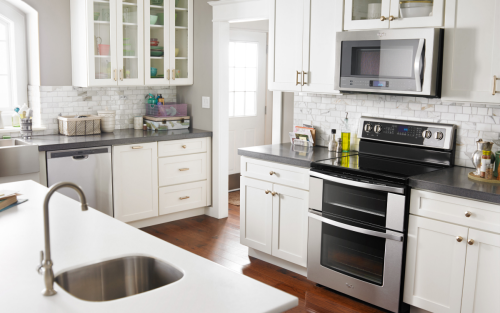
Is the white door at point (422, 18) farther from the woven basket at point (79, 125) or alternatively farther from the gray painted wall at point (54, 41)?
the gray painted wall at point (54, 41)

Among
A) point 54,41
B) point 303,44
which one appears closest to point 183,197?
point 54,41

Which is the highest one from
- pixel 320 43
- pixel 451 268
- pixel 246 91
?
pixel 320 43

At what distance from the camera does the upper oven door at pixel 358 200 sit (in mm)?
2803

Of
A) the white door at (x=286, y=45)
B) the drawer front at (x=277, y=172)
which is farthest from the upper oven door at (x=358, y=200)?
the white door at (x=286, y=45)

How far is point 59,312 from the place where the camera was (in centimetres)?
133

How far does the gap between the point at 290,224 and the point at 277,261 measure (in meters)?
0.43

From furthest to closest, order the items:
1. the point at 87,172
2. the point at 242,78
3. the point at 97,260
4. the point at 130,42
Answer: the point at 242,78, the point at 130,42, the point at 87,172, the point at 97,260

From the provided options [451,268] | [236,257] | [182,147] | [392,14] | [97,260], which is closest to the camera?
[97,260]

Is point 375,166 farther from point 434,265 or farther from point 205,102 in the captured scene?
point 205,102

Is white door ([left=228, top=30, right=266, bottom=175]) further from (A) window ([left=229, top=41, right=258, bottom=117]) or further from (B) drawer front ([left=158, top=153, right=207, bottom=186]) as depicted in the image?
(B) drawer front ([left=158, top=153, right=207, bottom=186])

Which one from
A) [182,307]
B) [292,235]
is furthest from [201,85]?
[182,307]

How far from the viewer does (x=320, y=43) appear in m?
3.49

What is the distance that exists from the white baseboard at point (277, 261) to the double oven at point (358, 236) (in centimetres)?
21

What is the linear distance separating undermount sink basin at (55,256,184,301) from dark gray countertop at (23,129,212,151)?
241 centimetres
